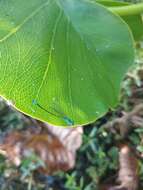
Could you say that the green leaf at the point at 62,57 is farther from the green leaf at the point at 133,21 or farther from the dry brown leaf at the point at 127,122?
the dry brown leaf at the point at 127,122

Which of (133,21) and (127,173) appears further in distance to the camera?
(127,173)

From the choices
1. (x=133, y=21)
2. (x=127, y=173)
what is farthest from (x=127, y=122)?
(x=133, y=21)

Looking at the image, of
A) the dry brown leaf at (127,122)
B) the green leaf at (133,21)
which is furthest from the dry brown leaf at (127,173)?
the green leaf at (133,21)

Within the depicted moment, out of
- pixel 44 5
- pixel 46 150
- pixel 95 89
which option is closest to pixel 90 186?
pixel 46 150

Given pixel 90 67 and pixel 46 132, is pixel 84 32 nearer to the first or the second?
pixel 90 67

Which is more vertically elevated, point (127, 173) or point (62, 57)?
point (62, 57)

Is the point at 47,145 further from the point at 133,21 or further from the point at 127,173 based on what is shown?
the point at 133,21

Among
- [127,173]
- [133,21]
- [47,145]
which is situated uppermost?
[133,21]
